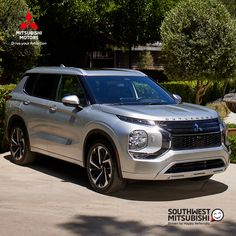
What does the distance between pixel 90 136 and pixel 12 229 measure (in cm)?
198

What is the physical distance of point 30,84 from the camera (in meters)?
8.52

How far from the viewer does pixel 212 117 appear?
6.72 m

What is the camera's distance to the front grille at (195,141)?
622 cm

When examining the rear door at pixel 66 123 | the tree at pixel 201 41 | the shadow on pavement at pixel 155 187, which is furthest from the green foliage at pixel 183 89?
the rear door at pixel 66 123

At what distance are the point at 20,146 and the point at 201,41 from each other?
24.1 ft

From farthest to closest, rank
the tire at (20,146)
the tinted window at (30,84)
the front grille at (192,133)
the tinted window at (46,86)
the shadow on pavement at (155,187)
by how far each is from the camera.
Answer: the tinted window at (30,84)
the tire at (20,146)
the tinted window at (46,86)
the shadow on pavement at (155,187)
the front grille at (192,133)

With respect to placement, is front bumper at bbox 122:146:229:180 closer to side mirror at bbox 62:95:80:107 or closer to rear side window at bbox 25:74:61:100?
side mirror at bbox 62:95:80:107

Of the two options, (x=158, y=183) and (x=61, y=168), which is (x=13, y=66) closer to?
(x=61, y=168)

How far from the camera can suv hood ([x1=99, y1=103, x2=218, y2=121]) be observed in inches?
249

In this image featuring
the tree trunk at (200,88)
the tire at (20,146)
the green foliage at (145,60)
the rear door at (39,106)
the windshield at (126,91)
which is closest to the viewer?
the windshield at (126,91)

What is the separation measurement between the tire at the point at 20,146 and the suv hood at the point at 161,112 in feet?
6.85

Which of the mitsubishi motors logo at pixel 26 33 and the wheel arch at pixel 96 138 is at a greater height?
the mitsubishi motors logo at pixel 26 33

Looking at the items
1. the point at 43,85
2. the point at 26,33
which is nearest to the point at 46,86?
the point at 43,85

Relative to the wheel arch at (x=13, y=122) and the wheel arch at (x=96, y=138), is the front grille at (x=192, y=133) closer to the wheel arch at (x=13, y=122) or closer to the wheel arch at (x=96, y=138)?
the wheel arch at (x=96, y=138)
